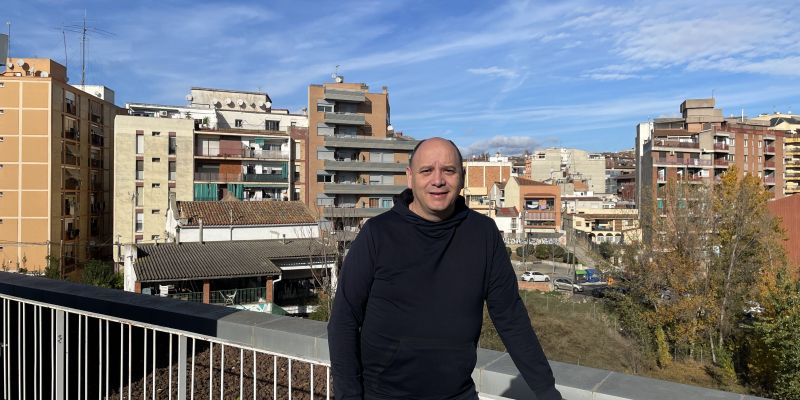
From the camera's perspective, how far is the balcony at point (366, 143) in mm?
43469

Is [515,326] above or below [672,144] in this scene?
below

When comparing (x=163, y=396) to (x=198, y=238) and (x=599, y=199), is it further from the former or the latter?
(x=599, y=199)

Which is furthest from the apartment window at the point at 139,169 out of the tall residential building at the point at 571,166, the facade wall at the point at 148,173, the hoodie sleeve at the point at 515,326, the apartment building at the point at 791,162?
the apartment building at the point at 791,162

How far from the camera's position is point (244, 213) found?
1076 inches

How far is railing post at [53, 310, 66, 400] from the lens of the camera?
352cm

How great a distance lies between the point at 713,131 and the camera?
161 feet

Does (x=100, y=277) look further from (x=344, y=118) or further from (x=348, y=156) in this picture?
(x=344, y=118)

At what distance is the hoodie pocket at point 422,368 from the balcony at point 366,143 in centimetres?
4188

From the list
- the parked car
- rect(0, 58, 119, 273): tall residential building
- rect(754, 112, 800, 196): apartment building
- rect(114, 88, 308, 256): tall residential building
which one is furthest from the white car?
rect(754, 112, 800, 196): apartment building

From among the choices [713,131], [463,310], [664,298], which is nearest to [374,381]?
[463,310]

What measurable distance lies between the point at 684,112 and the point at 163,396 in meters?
63.8

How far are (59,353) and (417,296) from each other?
2.92m

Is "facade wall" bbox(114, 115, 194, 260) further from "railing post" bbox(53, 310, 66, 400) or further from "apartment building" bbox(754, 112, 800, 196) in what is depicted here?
"apartment building" bbox(754, 112, 800, 196)

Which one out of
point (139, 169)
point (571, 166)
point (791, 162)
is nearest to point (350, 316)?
point (139, 169)
